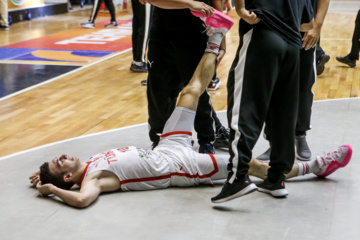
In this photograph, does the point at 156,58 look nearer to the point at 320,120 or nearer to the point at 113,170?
the point at 113,170

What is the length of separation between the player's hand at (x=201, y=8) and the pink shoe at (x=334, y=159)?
103 centimetres

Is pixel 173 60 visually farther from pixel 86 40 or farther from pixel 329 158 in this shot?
pixel 86 40

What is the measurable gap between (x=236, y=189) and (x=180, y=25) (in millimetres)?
1159

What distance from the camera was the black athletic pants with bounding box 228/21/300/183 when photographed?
2787 mm

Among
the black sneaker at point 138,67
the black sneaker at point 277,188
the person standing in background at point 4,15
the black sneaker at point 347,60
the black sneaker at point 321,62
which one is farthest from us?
the person standing in background at point 4,15

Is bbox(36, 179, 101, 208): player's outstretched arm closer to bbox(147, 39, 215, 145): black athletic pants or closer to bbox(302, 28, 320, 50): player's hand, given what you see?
bbox(147, 39, 215, 145): black athletic pants

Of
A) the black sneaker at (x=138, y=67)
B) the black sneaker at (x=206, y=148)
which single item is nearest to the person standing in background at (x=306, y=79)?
the black sneaker at (x=206, y=148)

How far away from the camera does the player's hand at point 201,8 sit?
10.5 ft

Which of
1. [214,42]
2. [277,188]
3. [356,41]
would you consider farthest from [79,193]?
[356,41]

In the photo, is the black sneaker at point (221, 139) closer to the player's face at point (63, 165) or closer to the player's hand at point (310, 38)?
the player's hand at point (310, 38)

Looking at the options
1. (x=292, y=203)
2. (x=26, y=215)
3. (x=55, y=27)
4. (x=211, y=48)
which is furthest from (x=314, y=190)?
(x=55, y=27)

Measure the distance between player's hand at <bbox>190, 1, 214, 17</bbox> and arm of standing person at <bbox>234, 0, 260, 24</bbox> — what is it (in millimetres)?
466

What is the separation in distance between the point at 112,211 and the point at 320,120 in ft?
7.73

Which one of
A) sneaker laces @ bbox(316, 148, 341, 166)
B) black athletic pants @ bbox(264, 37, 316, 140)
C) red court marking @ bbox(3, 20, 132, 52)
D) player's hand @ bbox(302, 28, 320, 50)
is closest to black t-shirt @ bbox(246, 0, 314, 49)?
player's hand @ bbox(302, 28, 320, 50)
